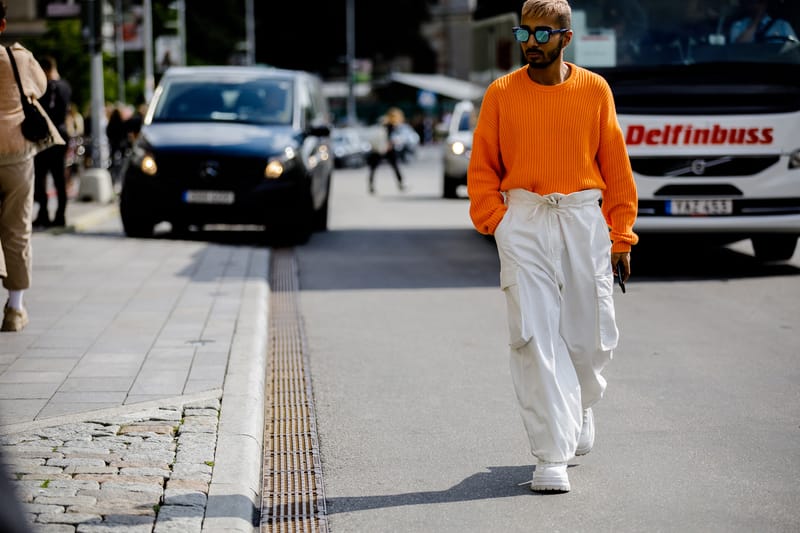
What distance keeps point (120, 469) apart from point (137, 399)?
53.1 inches

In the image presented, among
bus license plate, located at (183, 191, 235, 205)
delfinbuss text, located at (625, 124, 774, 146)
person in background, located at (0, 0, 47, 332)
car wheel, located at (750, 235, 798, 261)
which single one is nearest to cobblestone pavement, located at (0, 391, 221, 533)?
person in background, located at (0, 0, 47, 332)

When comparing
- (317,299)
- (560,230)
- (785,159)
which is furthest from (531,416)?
(785,159)

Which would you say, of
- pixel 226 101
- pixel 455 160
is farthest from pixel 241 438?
pixel 455 160

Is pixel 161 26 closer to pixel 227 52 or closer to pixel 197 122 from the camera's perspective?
pixel 227 52

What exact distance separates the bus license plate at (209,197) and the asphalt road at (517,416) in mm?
2548

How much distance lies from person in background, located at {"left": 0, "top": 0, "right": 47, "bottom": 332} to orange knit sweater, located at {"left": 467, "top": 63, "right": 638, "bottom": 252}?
12.4 feet

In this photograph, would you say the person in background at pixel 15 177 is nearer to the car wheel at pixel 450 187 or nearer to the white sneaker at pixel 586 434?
the white sneaker at pixel 586 434

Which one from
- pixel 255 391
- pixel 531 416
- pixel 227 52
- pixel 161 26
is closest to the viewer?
pixel 531 416

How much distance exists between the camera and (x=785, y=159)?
11742mm

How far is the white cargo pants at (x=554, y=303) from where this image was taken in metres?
4.92

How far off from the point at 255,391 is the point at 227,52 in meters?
75.4

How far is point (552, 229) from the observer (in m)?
4.96

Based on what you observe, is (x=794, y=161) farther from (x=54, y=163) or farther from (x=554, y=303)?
(x=54, y=163)

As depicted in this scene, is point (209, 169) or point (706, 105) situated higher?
point (706, 105)
